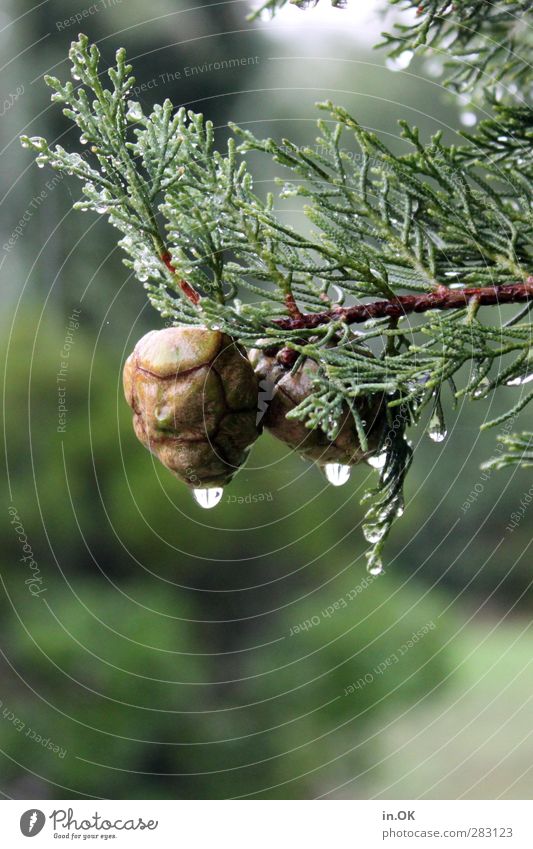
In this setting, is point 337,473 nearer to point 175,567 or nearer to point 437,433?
point 437,433

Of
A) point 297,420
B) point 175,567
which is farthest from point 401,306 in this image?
point 175,567

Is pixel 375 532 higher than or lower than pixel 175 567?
lower

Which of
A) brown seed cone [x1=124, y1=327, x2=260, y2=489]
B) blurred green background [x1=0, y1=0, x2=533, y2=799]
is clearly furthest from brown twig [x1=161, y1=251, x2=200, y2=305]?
blurred green background [x1=0, y1=0, x2=533, y2=799]

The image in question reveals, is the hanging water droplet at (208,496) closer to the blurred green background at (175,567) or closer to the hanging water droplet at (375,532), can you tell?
the hanging water droplet at (375,532)

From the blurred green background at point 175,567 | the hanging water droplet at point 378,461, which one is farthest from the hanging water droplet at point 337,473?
the blurred green background at point 175,567

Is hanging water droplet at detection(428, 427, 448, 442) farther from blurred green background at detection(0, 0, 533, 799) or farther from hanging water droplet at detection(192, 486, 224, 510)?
blurred green background at detection(0, 0, 533, 799)

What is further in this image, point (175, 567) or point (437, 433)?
point (175, 567)

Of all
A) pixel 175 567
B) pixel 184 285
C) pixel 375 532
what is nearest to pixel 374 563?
pixel 375 532
